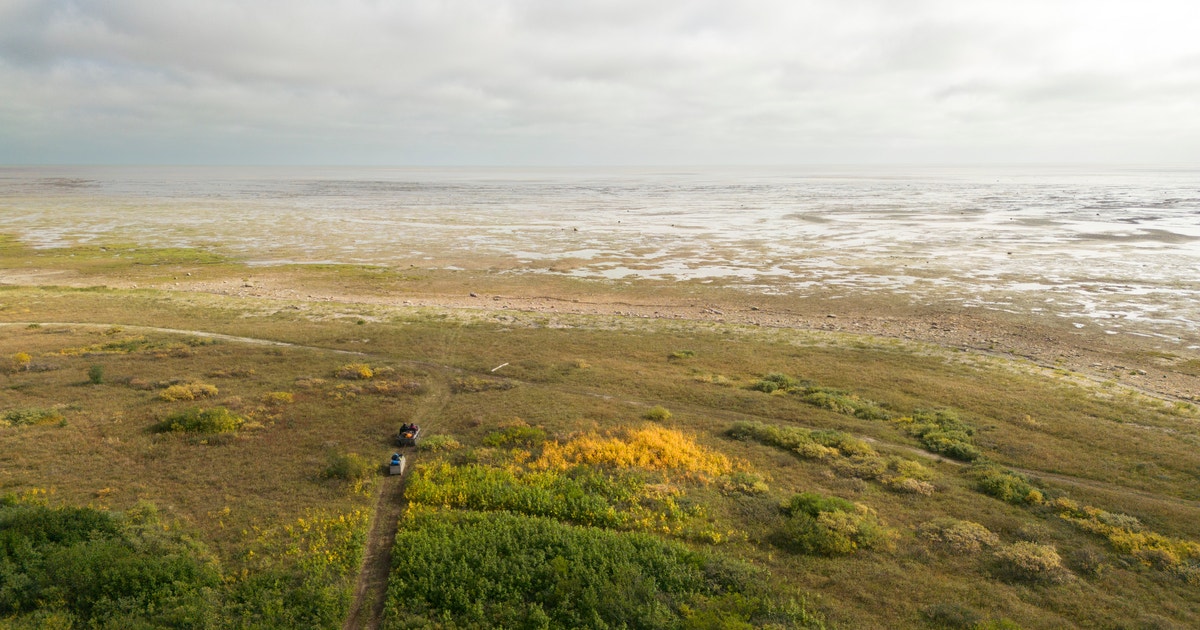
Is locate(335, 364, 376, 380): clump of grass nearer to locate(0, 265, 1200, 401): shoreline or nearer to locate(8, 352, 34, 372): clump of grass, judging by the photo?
locate(8, 352, 34, 372): clump of grass

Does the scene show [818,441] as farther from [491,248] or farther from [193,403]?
[491,248]

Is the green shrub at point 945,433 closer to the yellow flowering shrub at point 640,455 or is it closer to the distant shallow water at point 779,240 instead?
the yellow flowering shrub at point 640,455

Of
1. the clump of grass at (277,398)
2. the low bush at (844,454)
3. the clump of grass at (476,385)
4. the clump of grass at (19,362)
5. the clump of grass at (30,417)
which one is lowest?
the low bush at (844,454)

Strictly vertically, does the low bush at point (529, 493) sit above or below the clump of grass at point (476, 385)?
below

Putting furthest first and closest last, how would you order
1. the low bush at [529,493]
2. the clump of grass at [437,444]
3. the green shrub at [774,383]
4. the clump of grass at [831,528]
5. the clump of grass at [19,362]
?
the clump of grass at [19,362] → the green shrub at [774,383] → the clump of grass at [437,444] → the low bush at [529,493] → the clump of grass at [831,528]

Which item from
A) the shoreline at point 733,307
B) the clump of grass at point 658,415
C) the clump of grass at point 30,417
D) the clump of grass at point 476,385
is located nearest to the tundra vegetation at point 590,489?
the clump of grass at point 30,417

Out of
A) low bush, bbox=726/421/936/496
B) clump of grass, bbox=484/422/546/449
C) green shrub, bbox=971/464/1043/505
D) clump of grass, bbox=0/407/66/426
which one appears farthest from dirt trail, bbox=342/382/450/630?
green shrub, bbox=971/464/1043/505
